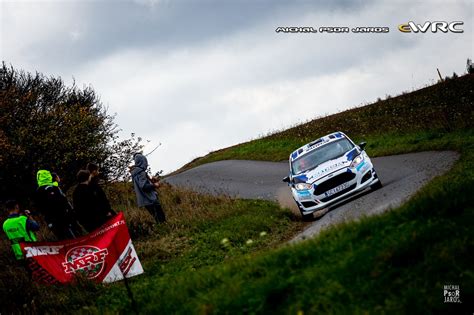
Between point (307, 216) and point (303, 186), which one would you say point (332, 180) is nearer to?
point (303, 186)

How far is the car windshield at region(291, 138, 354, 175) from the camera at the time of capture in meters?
14.7

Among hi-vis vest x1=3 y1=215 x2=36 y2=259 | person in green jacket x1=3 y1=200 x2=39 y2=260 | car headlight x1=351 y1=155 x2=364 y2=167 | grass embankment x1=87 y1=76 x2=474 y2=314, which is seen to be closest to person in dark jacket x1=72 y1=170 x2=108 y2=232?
person in green jacket x1=3 y1=200 x2=39 y2=260

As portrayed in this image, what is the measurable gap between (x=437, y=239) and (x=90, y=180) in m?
8.38

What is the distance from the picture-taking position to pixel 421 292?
534 centimetres

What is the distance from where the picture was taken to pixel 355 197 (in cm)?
1441

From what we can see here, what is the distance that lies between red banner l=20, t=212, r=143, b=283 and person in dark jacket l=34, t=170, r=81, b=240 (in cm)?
249

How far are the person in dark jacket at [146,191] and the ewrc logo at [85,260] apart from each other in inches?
154

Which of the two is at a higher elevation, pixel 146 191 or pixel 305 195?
pixel 146 191

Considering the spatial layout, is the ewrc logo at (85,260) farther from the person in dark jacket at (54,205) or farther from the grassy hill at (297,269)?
the person in dark jacket at (54,205)

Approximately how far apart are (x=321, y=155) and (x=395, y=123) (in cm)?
1622

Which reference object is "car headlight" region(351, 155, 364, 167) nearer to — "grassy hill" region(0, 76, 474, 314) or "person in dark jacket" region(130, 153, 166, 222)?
"grassy hill" region(0, 76, 474, 314)

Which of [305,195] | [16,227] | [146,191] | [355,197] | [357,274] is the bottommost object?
[355,197]

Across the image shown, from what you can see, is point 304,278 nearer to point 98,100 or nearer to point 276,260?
point 276,260
